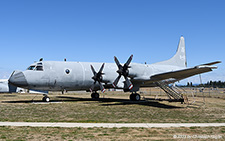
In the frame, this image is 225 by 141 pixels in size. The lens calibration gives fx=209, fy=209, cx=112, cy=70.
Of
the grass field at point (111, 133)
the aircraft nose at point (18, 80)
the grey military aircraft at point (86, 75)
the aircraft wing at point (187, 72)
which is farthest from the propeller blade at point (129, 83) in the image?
the grass field at point (111, 133)

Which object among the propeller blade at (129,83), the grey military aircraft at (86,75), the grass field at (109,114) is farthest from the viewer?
the propeller blade at (129,83)

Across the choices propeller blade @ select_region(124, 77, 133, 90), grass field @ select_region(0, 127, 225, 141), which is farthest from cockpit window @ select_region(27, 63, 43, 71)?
grass field @ select_region(0, 127, 225, 141)

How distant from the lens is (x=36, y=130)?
978 centimetres

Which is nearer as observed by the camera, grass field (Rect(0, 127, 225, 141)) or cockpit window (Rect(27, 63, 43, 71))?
grass field (Rect(0, 127, 225, 141))

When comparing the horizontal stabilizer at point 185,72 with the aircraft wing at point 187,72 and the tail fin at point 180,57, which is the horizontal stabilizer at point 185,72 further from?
the tail fin at point 180,57

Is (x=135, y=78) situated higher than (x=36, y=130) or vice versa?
(x=135, y=78)

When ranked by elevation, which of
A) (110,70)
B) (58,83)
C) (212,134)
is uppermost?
(110,70)

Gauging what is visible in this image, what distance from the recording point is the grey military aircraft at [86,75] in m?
22.2

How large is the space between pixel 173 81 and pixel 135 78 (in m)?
7.78

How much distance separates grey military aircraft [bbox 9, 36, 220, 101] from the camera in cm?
2219

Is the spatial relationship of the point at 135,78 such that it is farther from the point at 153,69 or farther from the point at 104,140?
the point at 104,140

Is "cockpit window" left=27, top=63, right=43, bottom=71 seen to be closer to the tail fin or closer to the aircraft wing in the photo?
the aircraft wing

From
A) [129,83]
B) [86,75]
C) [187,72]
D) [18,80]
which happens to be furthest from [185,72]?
[18,80]

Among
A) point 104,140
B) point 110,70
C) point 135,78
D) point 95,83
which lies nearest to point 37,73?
point 95,83
